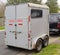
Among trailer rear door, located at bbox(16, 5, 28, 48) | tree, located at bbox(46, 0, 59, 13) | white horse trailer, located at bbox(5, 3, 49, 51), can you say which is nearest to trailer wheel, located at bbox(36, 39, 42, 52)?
white horse trailer, located at bbox(5, 3, 49, 51)

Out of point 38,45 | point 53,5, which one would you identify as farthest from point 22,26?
point 53,5

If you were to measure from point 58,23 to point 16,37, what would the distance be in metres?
7.09

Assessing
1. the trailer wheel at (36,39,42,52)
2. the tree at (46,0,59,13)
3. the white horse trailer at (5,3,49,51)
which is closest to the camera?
the white horse trailer at (5,3,49,51)

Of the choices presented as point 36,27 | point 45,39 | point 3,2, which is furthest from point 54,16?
point 3,2

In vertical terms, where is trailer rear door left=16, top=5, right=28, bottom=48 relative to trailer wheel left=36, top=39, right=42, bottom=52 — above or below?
above

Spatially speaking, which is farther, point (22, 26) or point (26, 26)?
point (22, 26)

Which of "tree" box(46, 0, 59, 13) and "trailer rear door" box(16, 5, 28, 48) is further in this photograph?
"tree" box(46, 0, 59, 13)

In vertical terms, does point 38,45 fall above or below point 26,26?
below

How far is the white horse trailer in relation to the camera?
932 centimetres

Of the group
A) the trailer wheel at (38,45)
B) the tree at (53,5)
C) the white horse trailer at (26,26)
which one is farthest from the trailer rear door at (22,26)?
the tree at (53,5)

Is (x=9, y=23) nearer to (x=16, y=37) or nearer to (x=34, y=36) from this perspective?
(x=16, y=37)

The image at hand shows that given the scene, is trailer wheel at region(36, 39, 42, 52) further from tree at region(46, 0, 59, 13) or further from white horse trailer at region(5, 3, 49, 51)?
tree at region(46, 0, 59, 13)

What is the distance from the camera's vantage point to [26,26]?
9359 mm

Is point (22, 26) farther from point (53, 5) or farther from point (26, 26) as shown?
point (53, 5)
